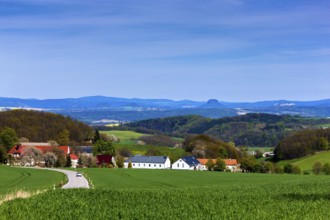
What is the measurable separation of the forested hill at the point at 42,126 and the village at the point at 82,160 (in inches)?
955

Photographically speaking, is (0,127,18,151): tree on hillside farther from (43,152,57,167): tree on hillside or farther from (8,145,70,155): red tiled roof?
(43,152,57,167): tree on hillside

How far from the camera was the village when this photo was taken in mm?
124662

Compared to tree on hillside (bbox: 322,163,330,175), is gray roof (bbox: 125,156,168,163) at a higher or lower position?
lower

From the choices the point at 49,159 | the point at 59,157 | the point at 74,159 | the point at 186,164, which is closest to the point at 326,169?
the point at 186,164

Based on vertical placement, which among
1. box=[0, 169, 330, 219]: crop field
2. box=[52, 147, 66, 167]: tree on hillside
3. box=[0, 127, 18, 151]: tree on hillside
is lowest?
box=[52, 147, 66, 167]: tree on hillside

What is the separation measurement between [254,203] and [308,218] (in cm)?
684

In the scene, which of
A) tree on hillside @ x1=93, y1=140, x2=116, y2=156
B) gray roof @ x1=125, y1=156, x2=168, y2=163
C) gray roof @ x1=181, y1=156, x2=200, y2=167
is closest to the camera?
gray roof @ x1=181, y1=156, x2=200, y2=167

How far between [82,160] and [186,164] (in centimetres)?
2982

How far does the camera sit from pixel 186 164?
458 feet

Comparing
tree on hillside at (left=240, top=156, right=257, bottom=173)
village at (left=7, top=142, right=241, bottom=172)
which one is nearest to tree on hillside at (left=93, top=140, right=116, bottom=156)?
village at (left=7, top=142, right=241, bottom=172)

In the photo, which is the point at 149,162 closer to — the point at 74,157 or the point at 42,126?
the point at 74,157

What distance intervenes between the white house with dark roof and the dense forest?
3945 centimetres

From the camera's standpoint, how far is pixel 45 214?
80.0ft

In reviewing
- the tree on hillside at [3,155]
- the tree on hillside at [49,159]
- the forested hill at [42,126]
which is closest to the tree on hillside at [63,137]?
the forested hill at [42,126]
